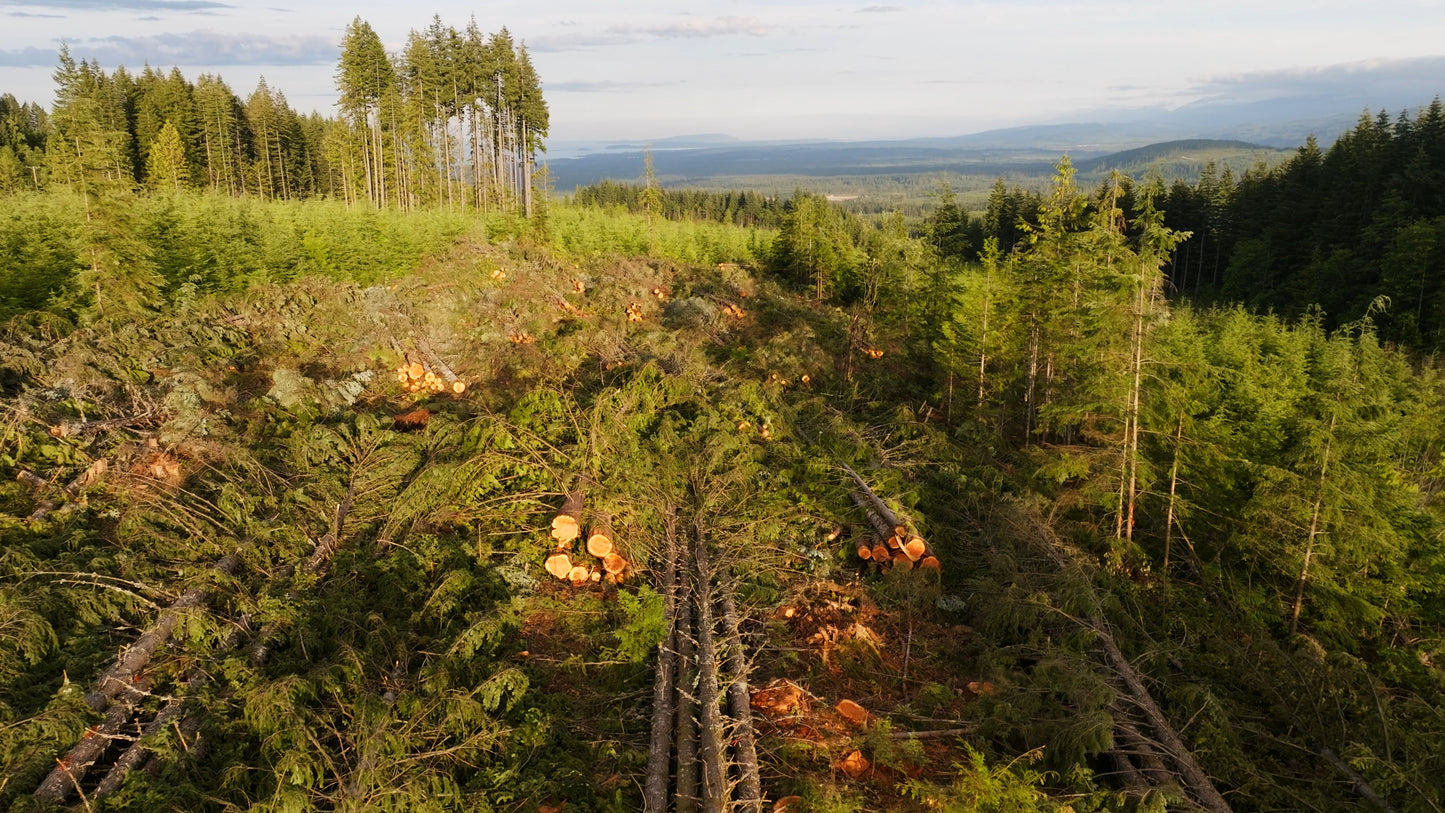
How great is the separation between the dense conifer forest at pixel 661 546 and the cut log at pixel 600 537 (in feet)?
0.14

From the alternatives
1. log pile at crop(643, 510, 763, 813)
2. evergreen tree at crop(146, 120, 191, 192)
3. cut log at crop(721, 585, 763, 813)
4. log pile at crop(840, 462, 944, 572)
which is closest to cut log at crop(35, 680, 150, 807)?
log pile at crop(643, 510, 763, 813)

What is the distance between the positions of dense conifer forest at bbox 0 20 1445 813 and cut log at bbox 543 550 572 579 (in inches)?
2.5

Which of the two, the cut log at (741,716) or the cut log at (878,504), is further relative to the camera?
the cut log at (878,504)

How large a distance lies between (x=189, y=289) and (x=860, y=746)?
52.5ft

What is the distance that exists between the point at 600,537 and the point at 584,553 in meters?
0.40

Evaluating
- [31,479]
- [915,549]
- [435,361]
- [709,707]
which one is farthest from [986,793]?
[435,361]

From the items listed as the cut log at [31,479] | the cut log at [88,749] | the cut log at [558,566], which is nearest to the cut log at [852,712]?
the cut log at [558,566]

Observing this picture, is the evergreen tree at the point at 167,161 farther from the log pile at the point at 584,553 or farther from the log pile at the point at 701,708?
the log pile at the point at 701,708

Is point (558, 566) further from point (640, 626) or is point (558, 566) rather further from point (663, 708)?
point (663, 708)

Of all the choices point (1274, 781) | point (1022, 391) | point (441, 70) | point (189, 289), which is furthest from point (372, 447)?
point (441, 70)

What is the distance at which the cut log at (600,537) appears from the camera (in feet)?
31.6

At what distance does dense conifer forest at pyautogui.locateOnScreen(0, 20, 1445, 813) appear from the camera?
603 cm

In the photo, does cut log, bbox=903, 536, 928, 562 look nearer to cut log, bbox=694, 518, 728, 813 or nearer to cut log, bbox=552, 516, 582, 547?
cut log, bbox=694, 518, 728, 813

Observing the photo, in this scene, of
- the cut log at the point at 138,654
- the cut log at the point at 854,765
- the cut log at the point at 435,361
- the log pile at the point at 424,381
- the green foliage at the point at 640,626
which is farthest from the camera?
the cut log at the point at 435,361
